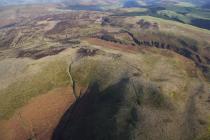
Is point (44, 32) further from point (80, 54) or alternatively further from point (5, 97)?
point (5, 97)

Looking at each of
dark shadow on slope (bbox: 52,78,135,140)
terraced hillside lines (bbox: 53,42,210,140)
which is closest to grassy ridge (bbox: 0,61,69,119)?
terraced hillside lines (bbox: 53,42,210,140)

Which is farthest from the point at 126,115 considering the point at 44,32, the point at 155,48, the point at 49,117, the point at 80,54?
the point at 44,32

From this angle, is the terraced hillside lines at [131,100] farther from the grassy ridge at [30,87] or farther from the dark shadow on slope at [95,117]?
the grassy ridge at [30,87]

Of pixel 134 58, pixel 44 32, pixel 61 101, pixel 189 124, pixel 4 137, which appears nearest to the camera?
pixel 189 124

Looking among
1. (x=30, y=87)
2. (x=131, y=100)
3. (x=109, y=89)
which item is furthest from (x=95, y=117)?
(x=30, y=87)

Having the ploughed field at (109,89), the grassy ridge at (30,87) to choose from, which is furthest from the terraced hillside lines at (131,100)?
the grassy ridge at (30,87)

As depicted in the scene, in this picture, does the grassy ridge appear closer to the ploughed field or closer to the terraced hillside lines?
the ploughed field

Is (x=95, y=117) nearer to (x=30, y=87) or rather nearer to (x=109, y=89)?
(x=109, y=89)
